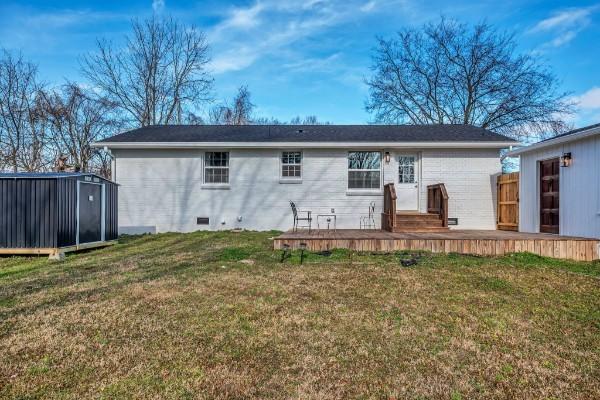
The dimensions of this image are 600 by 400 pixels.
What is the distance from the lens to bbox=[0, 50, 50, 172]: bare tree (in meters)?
17.1

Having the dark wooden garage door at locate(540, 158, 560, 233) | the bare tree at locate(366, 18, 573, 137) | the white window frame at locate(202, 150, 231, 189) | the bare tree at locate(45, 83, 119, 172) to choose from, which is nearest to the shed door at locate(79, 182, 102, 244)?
the white window frame at locate(202, 150, 231, 189)

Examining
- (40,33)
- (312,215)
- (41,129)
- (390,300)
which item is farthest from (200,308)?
(41,129)

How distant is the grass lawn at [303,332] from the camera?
89.1 inches

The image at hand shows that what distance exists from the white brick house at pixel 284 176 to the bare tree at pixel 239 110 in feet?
47.6

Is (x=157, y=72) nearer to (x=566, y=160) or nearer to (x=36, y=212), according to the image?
(x=36, y=212)

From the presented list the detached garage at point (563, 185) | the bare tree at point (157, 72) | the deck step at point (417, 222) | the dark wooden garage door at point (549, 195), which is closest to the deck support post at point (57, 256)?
the deck step at point (417, 222)

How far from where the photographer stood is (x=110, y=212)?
8.86 metres

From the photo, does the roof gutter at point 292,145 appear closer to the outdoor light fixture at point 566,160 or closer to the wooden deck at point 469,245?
the outdoor light fixture at point 566,160

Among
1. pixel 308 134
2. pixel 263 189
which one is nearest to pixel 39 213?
pixel 263 189

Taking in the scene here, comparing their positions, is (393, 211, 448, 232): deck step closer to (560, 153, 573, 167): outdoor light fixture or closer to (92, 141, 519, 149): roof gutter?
(92, 141, 519, 149): roof gutter

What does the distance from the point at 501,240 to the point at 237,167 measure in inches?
282

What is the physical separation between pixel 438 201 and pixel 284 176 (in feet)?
14.4

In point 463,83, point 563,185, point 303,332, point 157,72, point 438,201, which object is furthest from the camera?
point 157,72

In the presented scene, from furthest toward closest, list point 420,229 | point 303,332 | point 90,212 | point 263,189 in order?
point 263,189, point 420,229, point 90,212, point 303,332
